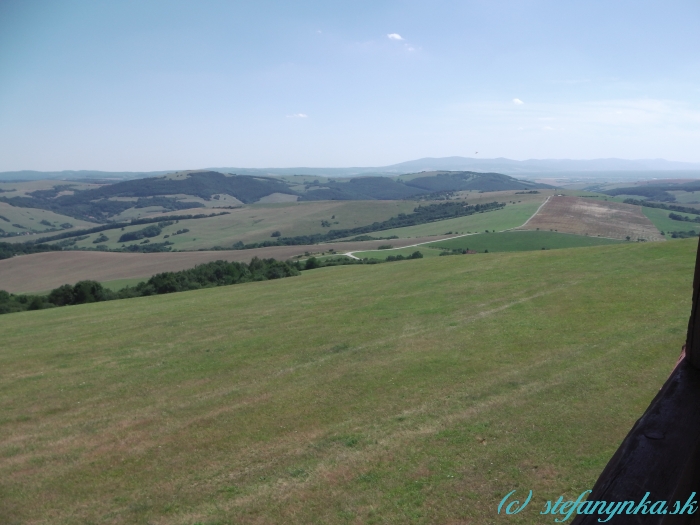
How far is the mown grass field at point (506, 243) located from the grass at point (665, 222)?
13833 mm

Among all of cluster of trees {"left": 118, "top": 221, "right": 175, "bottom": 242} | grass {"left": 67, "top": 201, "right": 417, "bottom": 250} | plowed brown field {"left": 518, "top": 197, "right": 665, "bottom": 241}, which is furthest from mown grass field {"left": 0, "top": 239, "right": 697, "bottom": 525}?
cluster of trees {"left": 118, "top": 221, "right": 175, "bottom": 242}

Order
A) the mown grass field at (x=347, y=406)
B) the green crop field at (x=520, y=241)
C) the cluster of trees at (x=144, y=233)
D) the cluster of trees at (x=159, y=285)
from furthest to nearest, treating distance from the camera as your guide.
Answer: the cluster of trees at (x=144, y=233) → the green crop field at (x=520, y=241) → the cluster of trees at (x=159, y=285) → the mown grass field at (x=347, y=406)

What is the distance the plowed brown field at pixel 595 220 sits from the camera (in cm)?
7002

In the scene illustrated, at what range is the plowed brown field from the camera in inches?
2757

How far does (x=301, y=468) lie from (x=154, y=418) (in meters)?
5.02

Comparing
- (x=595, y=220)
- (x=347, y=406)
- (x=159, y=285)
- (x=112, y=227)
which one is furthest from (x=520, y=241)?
(x=112, y=227)

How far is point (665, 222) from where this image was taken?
268ft

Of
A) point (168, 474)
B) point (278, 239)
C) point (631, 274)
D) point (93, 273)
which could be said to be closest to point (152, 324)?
point (168, 474)

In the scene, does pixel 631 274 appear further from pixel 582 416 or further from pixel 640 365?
pixel 582 416

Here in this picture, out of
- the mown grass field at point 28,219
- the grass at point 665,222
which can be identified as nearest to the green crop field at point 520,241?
the grass at point 665,222

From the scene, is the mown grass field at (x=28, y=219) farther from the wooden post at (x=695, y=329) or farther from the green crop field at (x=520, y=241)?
the wooden post at (x=695, y=329)

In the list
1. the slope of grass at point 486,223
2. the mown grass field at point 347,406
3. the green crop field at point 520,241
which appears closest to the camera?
the mown grass field at point 347,406

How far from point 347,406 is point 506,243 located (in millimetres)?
60787

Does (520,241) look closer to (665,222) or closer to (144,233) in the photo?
(665,222)
